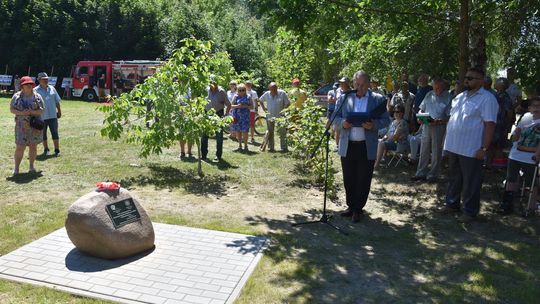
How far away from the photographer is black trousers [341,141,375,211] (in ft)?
19.7

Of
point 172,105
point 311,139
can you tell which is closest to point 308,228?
point 311,139

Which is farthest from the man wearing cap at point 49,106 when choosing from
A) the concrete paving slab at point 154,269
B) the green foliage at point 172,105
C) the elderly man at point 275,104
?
the concrete paving slab at point 154,269

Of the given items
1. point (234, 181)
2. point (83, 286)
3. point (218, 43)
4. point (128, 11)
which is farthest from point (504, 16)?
point (128, 11)

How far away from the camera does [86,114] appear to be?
18.9m

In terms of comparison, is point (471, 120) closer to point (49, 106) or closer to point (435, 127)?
point (435, 127)

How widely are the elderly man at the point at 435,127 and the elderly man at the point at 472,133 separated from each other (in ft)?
5.49

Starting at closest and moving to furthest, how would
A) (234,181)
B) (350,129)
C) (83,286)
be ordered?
(83,286) < (350,129) < (234,181)

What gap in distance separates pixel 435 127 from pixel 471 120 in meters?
2.14

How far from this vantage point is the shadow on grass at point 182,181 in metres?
7.60

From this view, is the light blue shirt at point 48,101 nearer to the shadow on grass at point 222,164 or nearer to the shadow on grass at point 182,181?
→ the shadow on grass at point 182,181

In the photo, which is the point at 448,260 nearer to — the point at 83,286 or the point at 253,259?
the point at 253,259

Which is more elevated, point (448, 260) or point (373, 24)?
point (373, 24)

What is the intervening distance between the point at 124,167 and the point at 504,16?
24.7 feet

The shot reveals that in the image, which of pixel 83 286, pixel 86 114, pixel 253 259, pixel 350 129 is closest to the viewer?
pixel 83 286
